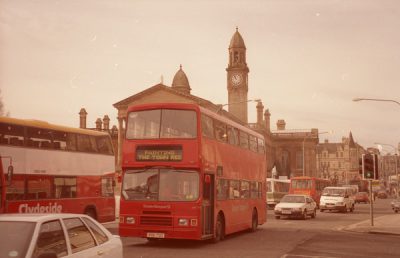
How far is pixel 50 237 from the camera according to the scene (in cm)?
685

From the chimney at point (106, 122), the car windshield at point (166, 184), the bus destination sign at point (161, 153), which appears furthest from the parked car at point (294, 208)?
the chimney at point (106, 122)

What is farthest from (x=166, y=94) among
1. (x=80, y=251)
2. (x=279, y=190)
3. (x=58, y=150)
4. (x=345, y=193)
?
(x=80, y=251)

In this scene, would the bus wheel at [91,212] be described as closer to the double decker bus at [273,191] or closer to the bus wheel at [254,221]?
the bus wheel at [254,221]

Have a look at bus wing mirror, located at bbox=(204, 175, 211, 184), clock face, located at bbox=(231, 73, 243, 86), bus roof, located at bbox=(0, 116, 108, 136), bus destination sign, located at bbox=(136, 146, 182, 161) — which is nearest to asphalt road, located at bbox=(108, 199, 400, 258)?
bus wing mirror, located at bbox=(204, 175, 211, 184)

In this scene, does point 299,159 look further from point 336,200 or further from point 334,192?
point 336,200

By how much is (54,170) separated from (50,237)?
42.5 ft

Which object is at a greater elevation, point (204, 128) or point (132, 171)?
point (204, 128)

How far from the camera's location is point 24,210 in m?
17.6

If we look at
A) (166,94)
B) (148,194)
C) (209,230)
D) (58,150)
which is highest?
(166,94)

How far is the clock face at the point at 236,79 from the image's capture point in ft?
319

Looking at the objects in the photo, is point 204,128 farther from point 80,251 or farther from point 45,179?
point 80,251

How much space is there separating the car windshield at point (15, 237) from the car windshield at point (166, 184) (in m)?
9.85

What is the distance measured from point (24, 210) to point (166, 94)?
6276cm

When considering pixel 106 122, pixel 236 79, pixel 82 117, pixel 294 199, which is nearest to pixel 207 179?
pixel 294 199
